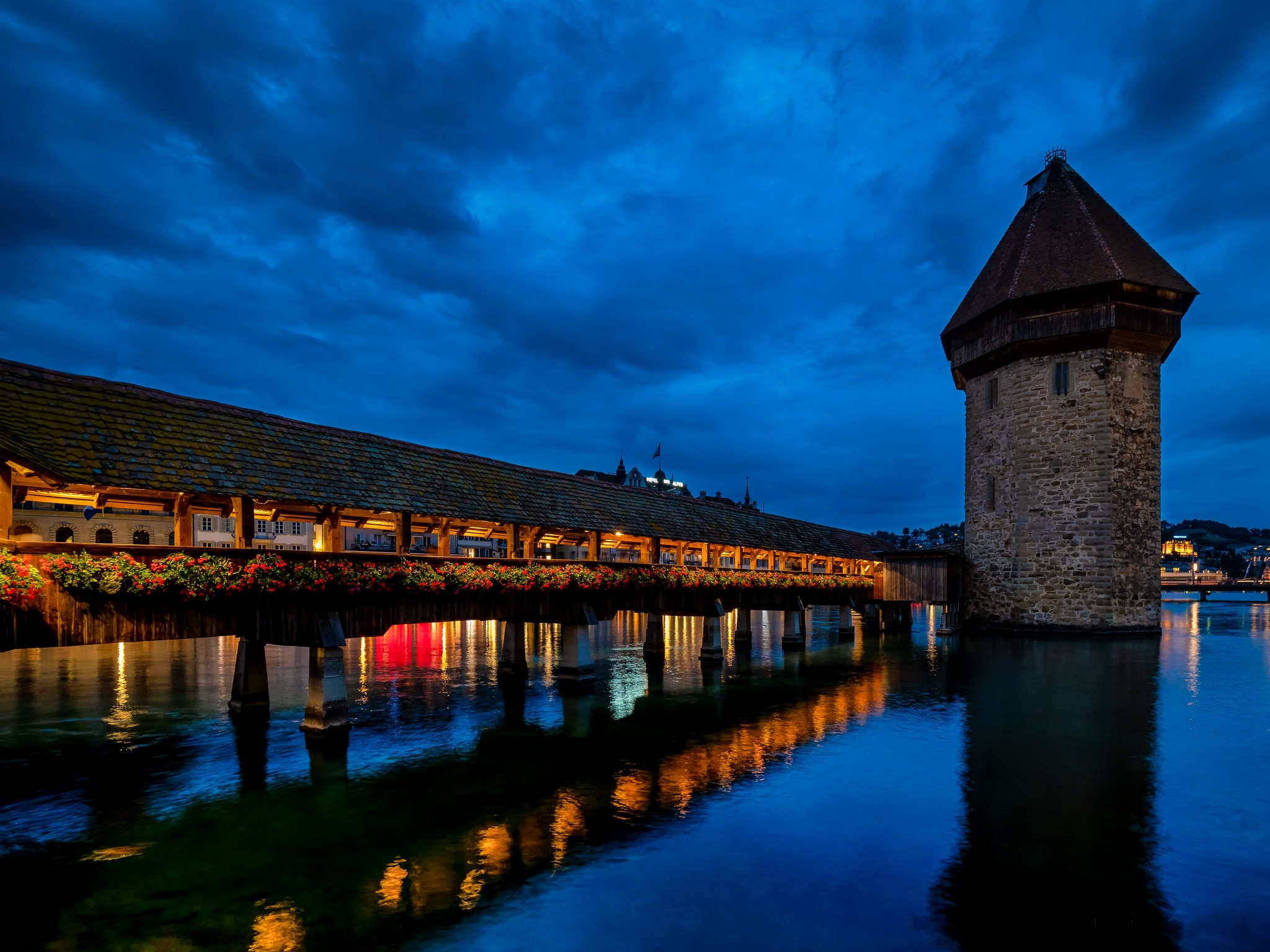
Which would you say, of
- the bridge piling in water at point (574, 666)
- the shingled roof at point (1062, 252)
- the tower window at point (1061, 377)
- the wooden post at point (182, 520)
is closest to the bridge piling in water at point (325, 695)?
the wooden post at point (182, 520)

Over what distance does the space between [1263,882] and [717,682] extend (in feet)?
55.5

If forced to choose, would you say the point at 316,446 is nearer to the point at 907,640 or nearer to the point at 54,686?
the point at 54,686

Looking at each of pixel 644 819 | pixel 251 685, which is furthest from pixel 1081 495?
pixel 251 685

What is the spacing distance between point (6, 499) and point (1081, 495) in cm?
3976

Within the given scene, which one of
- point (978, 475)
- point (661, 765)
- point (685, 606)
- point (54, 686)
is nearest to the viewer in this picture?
point (661, 765)

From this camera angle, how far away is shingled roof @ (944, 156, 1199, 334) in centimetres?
3519

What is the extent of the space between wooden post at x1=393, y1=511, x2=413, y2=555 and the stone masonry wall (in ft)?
104

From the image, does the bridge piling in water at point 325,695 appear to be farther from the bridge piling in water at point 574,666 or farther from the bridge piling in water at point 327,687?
the bridge piling in water at point 574,666

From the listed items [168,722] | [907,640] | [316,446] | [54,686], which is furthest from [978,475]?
[54,686]

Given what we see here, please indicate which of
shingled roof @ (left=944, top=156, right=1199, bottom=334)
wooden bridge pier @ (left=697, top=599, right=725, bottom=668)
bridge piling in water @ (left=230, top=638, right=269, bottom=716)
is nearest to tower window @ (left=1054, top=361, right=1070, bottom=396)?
shingled roof @ (left=944, top=156, right=1199, bottom=334)

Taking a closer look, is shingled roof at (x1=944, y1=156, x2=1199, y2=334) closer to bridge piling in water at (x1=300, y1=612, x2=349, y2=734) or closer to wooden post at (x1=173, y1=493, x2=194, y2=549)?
bridge piling in water at (x1=300, y1=612, x2=349, y2=734)

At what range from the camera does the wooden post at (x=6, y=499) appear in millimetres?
11141

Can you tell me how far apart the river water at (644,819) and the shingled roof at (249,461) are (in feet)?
18.2

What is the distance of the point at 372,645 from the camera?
36.5m
